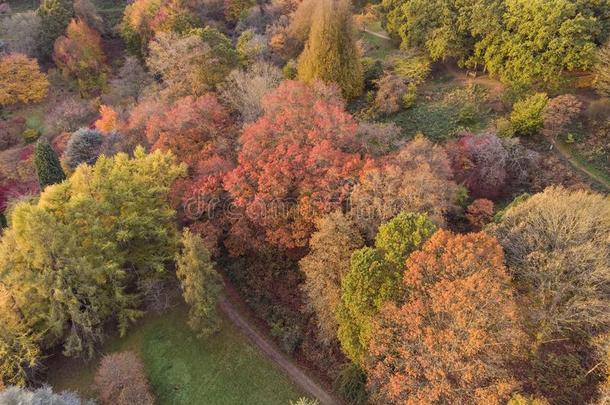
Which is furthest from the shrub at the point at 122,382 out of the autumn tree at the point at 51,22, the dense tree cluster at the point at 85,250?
the autumn tree at the point at 51,22

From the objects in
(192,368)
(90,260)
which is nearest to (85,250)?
(90,260)

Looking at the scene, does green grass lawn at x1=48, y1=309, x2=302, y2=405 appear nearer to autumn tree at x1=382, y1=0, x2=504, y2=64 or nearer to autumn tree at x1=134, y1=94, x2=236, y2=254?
autumn tree at x1=134, y1=94, x2=236, y2=254

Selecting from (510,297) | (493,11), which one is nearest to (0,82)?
(493,11)

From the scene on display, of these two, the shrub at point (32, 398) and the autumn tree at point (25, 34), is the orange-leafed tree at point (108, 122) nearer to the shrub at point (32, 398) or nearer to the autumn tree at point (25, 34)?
the autumn tree at point (25, 34)

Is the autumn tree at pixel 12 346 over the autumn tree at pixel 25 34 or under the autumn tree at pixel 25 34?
under

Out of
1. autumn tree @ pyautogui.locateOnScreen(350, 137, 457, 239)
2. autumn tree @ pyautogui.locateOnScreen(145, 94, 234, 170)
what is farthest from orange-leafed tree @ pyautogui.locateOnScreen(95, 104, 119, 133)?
autumn tree @ pyautogui.locateOnScreen(350, 137, 457, 239)

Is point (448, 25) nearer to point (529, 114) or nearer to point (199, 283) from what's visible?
point (529, 114)

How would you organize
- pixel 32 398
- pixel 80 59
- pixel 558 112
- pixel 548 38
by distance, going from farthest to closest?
pixel 80 59, pixel 548 38, pixel 558 112, pixel 32 398
